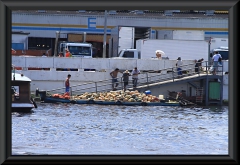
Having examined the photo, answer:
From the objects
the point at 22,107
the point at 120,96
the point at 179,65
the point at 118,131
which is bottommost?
the point at 118,131

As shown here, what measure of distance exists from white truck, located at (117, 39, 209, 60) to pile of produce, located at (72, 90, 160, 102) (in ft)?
23.8

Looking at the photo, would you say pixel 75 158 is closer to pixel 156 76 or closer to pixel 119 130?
pixel 119 130

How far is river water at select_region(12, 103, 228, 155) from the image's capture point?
44.9 feet

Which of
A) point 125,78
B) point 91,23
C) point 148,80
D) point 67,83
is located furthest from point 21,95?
point 91,23

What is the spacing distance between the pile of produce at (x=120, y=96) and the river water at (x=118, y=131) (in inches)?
49.2

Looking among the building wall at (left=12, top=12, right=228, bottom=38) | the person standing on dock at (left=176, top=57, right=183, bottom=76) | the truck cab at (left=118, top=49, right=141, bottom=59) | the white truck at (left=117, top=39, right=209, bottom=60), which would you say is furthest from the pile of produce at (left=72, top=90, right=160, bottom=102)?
the building wall at (left=12, top=12, right=228, bottom=38)

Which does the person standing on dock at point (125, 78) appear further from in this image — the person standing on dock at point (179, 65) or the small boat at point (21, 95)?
the small boat at point (21, 95)

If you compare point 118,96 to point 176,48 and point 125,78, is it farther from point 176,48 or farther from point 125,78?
point 176,48

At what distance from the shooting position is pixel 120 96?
3244cm

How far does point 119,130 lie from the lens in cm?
1952

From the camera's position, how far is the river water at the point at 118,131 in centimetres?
1370

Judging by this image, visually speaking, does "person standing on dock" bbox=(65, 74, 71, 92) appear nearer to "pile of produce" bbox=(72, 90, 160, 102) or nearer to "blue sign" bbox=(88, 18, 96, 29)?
"pile of produce" bbox=(72, 90, 160, 102)

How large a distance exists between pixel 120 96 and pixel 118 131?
1329 centimetres

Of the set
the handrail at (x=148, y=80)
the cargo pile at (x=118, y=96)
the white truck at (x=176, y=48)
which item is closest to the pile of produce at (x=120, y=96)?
the cargo pile at (x=118, y=96)
